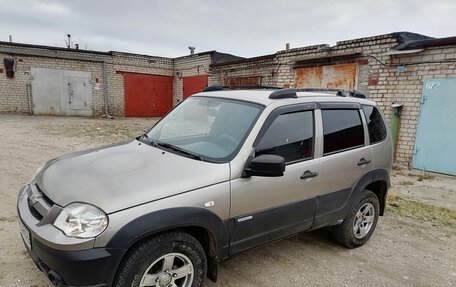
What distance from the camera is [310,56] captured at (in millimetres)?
10055

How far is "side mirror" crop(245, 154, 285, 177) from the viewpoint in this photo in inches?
89.1

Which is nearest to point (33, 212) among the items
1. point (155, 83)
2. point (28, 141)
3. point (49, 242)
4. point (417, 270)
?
point (49, 242)

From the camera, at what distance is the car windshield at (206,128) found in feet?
8.34

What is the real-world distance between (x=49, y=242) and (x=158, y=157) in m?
0.96

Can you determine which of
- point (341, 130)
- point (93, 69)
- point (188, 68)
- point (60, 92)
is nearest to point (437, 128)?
point (341, 130)

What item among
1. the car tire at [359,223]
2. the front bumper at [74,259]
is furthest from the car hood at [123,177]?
the car tire at [359,223]

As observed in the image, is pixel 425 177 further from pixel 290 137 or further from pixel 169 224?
pixel 169 224

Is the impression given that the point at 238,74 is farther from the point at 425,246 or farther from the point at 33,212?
the point at 33,212

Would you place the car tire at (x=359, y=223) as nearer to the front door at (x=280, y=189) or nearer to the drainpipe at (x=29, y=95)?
the front door at (x=280, y=189)

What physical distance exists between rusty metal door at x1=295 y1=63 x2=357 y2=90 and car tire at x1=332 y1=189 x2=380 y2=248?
20.2ft

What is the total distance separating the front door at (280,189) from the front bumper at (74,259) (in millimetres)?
931

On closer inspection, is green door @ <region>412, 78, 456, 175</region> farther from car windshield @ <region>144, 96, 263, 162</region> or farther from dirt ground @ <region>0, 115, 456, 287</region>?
car windshield @ <region>144, 96, 263, 162</region>

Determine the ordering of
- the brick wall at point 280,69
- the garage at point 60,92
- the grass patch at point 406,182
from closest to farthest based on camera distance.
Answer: the grass patch at point 406,182
the brick wall at point 280,69
the garage at point 60,92

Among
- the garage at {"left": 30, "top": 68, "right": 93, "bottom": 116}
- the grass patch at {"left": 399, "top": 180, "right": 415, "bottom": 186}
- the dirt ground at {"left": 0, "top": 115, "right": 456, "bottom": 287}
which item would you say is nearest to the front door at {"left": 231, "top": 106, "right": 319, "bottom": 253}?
the dirt ground at {"left": 0, "top": 115, "right": 456, "bottom": 287}
